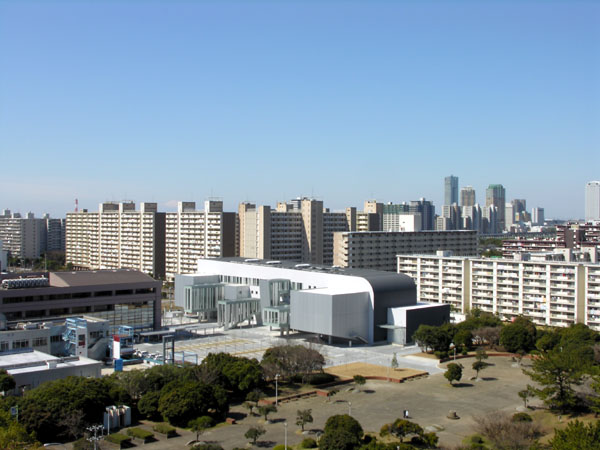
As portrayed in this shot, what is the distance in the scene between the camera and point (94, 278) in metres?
43.5

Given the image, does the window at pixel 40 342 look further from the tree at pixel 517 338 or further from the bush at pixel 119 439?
the tree at pixel 517 338

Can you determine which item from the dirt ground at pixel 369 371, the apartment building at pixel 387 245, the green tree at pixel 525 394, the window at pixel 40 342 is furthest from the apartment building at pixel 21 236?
the green tree at pixel 525 394

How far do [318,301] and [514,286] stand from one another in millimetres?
20662

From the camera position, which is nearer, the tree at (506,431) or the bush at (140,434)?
the tree at (506,431)

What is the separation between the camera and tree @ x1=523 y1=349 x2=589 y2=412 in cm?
Result: 2686

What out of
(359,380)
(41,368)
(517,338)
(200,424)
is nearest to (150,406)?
(200,424)

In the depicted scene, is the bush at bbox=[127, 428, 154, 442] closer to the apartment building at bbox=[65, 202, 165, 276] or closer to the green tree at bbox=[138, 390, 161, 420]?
the green tree at bbox=[138, 390, 161, 420]

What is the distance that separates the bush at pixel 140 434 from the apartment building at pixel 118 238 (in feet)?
198

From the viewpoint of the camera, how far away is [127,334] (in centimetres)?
3888

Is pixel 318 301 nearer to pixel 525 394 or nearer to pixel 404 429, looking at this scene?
pixel 525 394

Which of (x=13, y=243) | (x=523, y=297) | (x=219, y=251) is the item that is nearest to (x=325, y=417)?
(x=523, y=297)

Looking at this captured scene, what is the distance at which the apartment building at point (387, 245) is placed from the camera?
72500 millimetres

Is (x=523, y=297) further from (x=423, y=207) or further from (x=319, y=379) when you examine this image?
(x=423, y=207)

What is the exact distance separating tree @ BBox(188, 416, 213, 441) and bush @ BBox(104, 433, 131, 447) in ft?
7.96
